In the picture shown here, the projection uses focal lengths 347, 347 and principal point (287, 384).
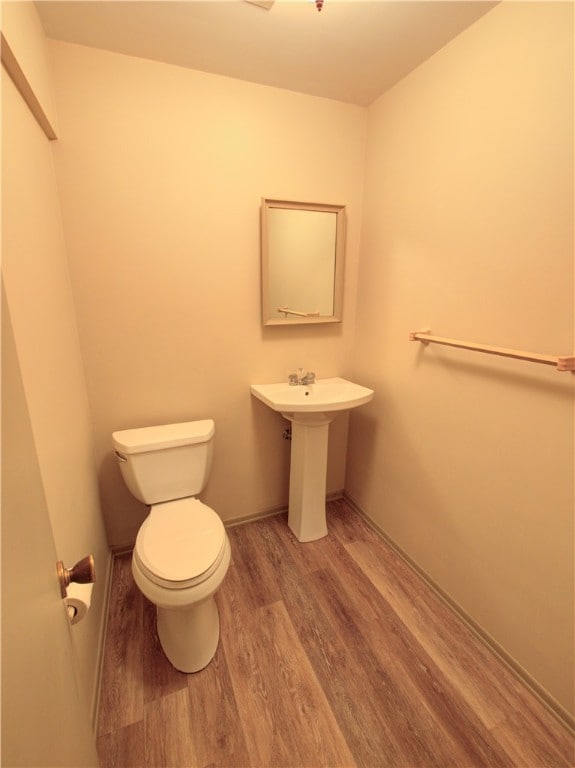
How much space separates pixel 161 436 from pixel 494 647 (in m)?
1.67

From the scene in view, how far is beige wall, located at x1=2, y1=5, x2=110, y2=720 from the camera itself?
913 millimetres

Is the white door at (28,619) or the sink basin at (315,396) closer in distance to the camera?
the white door at (28,619)

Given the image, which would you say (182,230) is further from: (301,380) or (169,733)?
(169,733)

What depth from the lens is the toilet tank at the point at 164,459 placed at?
1.57 m

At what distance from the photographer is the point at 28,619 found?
461mm

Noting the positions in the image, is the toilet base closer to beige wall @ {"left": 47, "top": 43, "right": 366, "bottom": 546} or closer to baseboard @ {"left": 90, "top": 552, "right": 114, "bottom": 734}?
baseboard @ {"left": 90, "top": 552, "right": 114, "bottom": 734}

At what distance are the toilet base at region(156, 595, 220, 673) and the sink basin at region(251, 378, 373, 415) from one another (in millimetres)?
861

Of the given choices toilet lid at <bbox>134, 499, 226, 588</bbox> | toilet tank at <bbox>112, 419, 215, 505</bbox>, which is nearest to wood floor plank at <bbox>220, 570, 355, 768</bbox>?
toilet lid at <bbox>134, 499, 226, 588</bbox>

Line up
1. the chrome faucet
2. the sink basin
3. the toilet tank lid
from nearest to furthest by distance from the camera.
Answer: the toilet tank lid
the sink basin
the chrome faucet

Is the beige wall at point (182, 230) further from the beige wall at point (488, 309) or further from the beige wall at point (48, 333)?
the beige wall at point (488, 309)

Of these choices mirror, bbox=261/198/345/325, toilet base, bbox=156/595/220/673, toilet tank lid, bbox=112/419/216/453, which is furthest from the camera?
mirror, bbox=261/198/345/325

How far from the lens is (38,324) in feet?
3.42

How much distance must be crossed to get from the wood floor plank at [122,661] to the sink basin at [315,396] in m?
1.12

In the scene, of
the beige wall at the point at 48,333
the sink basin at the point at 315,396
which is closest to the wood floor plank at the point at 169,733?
the beige wall at the point at 48,333
